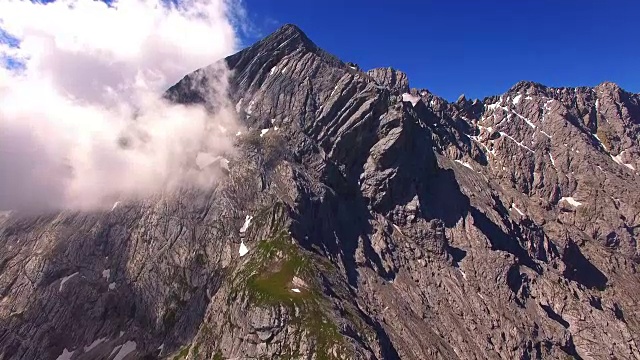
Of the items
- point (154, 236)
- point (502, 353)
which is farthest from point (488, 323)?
point (154, 236)

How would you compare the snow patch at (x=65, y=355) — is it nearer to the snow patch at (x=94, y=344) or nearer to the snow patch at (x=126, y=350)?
the snow patch at (x=94, y=344)

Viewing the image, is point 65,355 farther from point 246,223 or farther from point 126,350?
point 246,223

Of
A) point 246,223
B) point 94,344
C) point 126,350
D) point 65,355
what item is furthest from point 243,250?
point 65,355

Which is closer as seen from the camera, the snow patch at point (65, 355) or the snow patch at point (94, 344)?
the snow patch at point (65, 355)

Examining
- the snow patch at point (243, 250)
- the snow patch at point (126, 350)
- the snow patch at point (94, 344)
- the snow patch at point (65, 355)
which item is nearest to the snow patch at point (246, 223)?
the snow patch at point (243, 250)

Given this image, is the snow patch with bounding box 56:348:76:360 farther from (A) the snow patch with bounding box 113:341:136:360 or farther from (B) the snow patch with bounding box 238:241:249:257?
(B) the snow patch with bounding box 238:241:249:257

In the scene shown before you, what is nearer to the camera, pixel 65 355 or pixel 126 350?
pixel 126 350

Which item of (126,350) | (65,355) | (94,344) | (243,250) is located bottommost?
(65,355)

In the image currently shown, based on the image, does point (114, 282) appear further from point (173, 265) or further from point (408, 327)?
point (408, 327)
